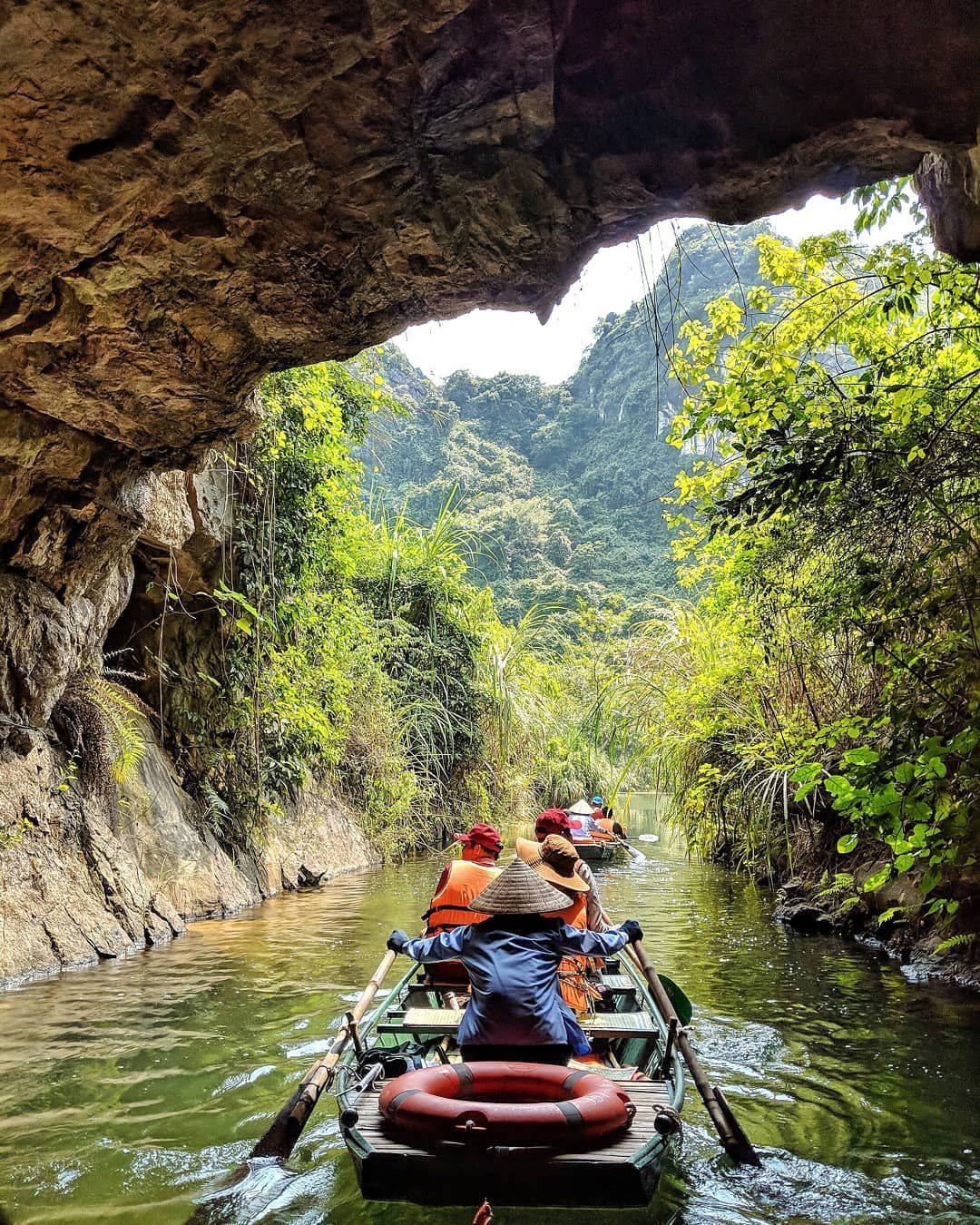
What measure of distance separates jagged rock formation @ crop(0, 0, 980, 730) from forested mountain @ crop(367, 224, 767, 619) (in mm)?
25832

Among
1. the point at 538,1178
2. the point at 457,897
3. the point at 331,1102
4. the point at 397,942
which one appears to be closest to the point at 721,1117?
the point at 538,1178

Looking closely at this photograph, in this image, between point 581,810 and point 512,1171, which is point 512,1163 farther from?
point 581,810

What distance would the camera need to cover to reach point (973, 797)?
5012mm

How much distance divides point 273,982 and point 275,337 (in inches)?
189

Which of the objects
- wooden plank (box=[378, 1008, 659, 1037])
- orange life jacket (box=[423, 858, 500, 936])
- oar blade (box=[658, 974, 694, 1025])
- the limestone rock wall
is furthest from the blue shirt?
the limestone rock wall

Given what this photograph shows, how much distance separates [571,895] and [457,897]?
31.6 inches

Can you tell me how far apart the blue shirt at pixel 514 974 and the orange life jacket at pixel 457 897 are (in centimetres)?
152

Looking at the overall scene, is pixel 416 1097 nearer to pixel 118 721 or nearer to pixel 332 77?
pixel 332 77

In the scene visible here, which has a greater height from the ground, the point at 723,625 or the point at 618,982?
the point at 723,625

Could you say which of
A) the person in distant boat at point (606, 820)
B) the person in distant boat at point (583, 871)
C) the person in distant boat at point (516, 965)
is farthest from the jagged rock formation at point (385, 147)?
the person in distant boat at point (606, 820)

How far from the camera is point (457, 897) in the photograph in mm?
5969

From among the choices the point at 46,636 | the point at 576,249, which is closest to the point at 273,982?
the point at 46,636

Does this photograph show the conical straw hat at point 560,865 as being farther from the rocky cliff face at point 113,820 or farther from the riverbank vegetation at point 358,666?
the riverbank vegetation at point 358,666

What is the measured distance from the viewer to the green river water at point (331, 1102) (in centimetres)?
363
